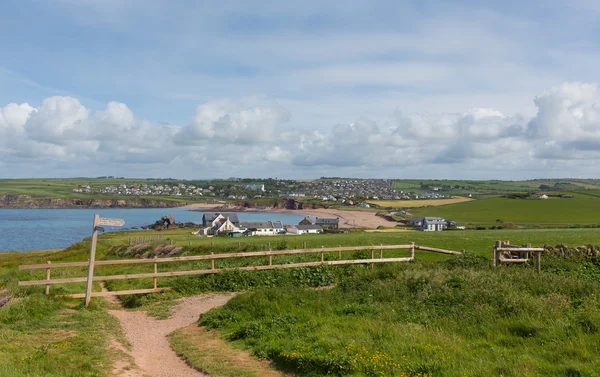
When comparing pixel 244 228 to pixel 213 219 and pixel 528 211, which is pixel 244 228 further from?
pixel 528 211

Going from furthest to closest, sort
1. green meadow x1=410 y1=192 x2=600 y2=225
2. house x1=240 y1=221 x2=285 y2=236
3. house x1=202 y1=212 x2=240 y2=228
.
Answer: green meadow x1=410 y1=192 x2=600 y2=225
house x1=202 y1=212 x2=240 y2=228
house x1=240 y1=221 x2=285 y2=236

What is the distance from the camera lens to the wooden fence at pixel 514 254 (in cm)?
1833

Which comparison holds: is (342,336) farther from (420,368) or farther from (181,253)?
(181,253)

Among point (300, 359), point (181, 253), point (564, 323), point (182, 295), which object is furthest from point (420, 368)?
point (181, 253)

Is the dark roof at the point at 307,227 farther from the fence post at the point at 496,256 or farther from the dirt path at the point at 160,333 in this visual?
the dirt path at the point at 160,333

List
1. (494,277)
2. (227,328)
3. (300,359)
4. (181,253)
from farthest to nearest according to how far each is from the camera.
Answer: (181,253) < (494,277) < (227,328) < (300,359)

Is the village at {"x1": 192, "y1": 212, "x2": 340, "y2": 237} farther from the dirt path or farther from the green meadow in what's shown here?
the dirt path

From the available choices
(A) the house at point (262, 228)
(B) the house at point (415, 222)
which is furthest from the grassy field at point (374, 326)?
(B) the house at point (415, 222)

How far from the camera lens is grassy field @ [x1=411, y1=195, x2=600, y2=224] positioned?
82.9 m

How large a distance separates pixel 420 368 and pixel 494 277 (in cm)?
834

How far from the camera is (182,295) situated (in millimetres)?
16891

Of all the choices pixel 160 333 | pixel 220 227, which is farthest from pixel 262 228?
pixel 160 333

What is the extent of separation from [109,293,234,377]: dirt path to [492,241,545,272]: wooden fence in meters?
10.8

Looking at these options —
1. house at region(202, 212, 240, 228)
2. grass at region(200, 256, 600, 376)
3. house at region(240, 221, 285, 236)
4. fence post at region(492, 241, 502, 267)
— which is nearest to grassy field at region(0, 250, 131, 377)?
grass at region(200, 256, 600, 376)
